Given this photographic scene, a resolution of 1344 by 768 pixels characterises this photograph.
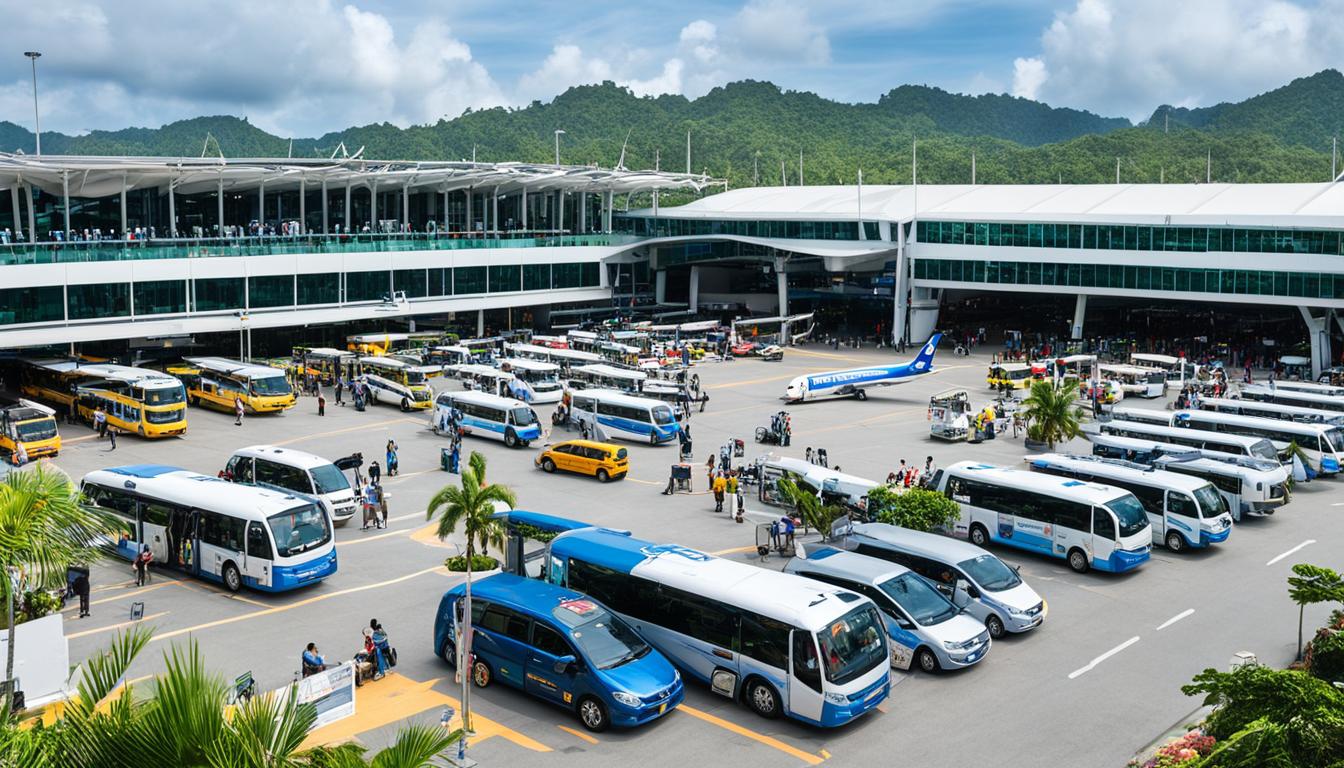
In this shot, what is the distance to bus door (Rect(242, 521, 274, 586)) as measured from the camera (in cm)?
2291

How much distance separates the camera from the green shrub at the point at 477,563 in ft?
76.7

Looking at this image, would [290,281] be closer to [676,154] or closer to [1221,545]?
[1221,545]

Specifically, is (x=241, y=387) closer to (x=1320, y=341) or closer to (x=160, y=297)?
(x=160, y=297)

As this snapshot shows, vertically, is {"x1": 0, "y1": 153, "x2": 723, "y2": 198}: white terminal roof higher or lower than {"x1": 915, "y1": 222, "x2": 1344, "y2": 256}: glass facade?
higher

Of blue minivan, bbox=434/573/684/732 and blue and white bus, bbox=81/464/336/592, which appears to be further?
blue and white bus, bbox=81/464/336/592

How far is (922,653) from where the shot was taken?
1984 centimetres

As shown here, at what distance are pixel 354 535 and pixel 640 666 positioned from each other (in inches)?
522

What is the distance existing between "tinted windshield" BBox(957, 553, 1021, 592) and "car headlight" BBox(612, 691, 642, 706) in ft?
26.0

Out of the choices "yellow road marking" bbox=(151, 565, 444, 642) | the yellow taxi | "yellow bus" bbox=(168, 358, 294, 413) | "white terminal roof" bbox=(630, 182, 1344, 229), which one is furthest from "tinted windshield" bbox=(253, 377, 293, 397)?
"white terminal roof" bbox=(630, 182, 1344, 229)

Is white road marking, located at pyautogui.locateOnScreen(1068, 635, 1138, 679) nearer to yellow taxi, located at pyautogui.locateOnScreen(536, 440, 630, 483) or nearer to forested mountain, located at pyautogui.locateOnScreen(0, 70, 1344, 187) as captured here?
yellow taxi, located at pyautogui.locateOnScreen(536, 440, 630, 483)

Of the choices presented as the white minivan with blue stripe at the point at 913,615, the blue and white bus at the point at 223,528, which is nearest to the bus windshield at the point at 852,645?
the white minivan with blue stripe at the point at 913,615

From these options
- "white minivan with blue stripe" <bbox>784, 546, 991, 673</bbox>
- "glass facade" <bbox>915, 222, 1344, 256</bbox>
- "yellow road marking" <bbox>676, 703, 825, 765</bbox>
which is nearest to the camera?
"yellow road marking" <bbox>676, 703, 825, 765</bbox>

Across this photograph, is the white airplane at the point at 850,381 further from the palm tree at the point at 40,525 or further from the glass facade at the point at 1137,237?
the palm tree at the point at 40,525

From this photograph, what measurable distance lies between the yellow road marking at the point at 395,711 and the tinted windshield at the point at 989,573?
935 centimetres
